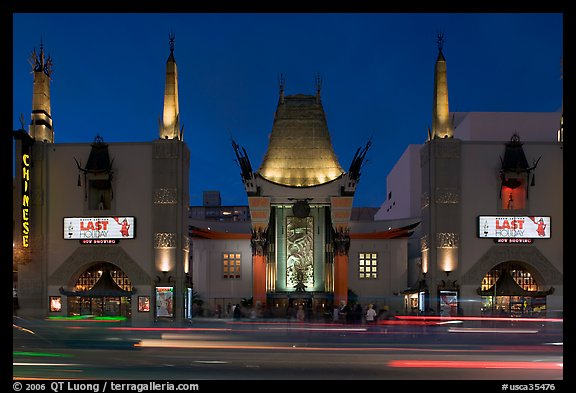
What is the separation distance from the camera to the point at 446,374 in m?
13.2

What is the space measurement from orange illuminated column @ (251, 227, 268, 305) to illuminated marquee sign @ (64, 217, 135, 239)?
9308mm

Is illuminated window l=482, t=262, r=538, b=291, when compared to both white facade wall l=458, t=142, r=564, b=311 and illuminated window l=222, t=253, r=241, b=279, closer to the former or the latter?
white facade wall l=458, t=142, r=564, b=311

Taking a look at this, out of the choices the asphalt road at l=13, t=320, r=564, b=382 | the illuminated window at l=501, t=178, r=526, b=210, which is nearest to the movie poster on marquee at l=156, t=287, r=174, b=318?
the asphalt road at l=13, t=320, r=564, b=382

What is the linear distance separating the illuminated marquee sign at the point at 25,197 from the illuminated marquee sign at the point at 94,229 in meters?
1.81

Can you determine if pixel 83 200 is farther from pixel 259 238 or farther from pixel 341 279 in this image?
pixel 341 279

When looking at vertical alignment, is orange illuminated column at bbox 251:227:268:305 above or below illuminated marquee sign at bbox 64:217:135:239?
below

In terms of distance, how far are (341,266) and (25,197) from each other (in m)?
17.7

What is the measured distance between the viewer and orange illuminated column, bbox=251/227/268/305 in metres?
43.6

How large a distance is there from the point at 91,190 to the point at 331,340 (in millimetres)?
19399

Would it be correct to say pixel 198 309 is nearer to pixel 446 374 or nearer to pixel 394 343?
pixel 394 343

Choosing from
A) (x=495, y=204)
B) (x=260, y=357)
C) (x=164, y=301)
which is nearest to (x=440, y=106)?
(x=495, y=204)

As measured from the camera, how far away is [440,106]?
37438 mm

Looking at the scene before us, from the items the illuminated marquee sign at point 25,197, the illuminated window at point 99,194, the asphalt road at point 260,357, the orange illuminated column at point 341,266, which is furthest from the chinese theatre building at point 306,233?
the asphalt road at point 260,357
